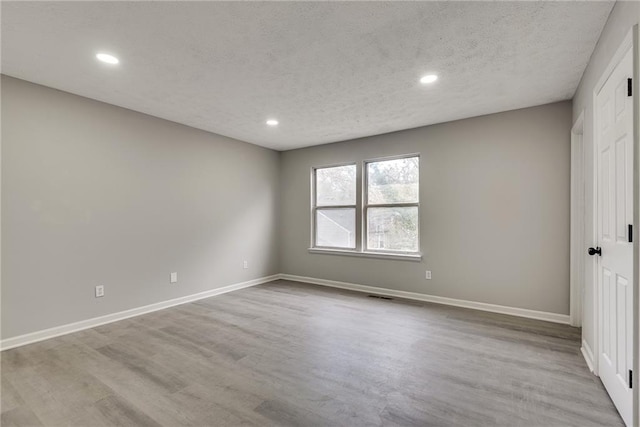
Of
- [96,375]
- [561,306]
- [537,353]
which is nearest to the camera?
[96,375]

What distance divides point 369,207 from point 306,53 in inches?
118

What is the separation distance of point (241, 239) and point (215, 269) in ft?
2.28

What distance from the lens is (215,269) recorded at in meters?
4.69

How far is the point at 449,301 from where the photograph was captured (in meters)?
4.10

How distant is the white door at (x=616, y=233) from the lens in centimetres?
165

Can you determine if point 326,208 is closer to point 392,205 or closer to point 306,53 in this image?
point 392,205

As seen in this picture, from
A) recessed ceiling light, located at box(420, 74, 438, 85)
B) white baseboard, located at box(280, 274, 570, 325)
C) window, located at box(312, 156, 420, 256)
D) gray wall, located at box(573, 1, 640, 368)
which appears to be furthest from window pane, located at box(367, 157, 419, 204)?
gray wall, located at box(573, 1, 640, 368)

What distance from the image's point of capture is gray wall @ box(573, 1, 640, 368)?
5.81ft

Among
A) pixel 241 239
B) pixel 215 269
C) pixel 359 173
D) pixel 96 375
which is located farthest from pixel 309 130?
pixel 96 375

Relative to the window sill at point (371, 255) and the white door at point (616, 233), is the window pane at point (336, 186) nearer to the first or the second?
the window sill at point (371, 255)

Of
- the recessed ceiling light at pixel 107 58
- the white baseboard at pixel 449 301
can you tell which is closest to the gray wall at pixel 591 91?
the white baseboard at pixel 449 301

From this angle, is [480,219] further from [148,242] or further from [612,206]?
[148,242]

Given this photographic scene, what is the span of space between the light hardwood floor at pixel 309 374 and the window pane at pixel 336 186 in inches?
91.0

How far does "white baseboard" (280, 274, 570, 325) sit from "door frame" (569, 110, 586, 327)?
168mm
